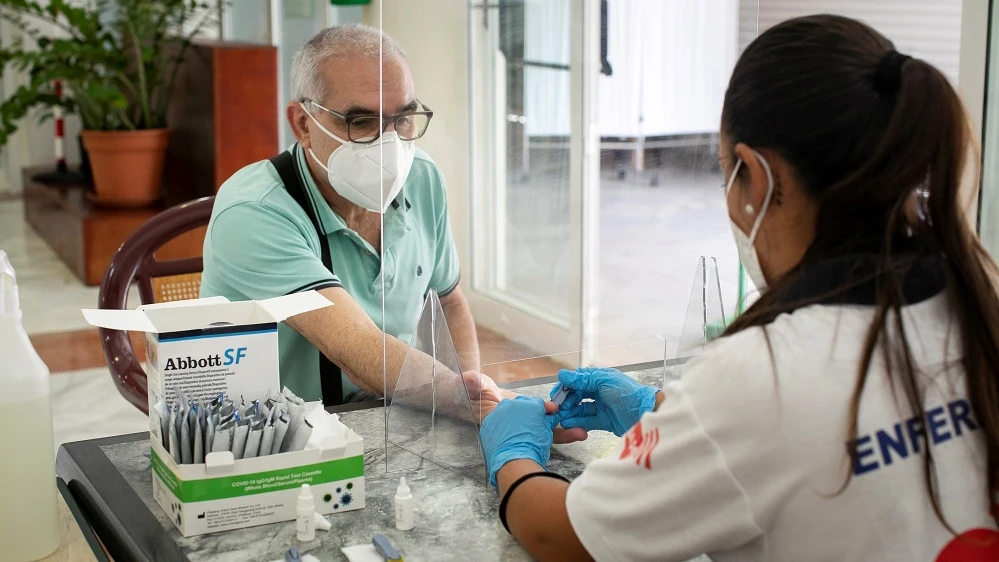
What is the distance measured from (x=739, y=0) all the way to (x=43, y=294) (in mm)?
4054

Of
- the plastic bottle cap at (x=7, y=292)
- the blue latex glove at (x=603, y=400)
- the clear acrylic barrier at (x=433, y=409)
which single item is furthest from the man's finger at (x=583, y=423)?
the plastic bottle cap at (x=7, y=292)

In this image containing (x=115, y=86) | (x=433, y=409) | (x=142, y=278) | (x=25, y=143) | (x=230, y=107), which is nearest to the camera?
(x=433, y=409)

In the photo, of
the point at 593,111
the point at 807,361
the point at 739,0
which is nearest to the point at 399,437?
the point at 593,111

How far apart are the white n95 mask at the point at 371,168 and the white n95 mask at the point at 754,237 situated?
0.38 meters

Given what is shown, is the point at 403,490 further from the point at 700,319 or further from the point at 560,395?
the point at 700,319

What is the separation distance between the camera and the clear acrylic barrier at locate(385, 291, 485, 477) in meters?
1.16

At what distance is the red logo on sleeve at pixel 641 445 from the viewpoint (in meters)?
0.83

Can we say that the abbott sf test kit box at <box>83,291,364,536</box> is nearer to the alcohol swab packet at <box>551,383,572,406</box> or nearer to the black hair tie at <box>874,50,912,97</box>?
the alcohol swab packet at <box>551,383,572,406</box>

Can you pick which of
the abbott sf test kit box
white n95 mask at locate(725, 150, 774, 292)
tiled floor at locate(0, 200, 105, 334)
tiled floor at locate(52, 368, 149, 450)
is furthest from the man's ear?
tiled floor at locate(0, 200, 105, 334)

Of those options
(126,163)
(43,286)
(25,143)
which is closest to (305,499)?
(43,286)

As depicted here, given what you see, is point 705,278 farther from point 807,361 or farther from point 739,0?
point 807,361

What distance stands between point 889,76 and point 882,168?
7cm

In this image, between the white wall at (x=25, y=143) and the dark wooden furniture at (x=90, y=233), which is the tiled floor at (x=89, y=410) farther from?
the white wall at (x=25, y=143)

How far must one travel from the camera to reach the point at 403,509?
102 centimetres
